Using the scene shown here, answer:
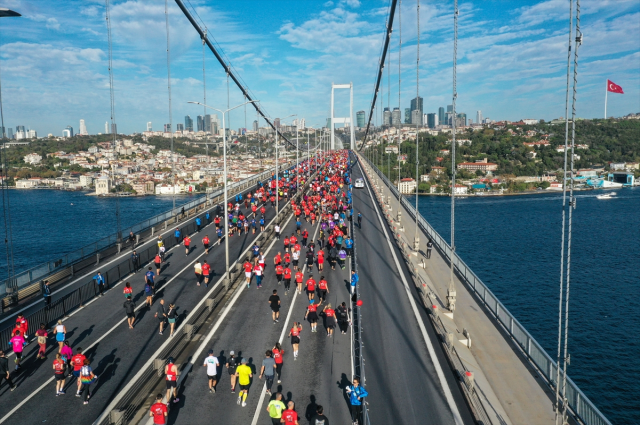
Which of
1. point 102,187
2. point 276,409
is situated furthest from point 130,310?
point 102,187

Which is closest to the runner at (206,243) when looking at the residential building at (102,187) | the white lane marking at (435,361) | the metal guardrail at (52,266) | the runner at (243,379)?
the metal guardrail at (52,266)

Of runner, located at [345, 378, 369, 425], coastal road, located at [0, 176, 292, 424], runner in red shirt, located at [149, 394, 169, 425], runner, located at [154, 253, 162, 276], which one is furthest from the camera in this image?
runner, located at [154, 253, 162, 276]

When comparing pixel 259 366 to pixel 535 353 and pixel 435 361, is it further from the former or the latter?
pixel 535 353

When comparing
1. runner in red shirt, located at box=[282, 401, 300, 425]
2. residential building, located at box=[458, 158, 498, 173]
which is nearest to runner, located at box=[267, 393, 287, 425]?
runner in red shirt, located at box=[282, 401, 300, 425]

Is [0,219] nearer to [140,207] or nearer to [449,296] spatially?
[140,207]

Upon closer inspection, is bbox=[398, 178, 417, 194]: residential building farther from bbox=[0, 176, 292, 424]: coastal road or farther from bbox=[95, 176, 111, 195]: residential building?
bbox=[0, 176, 292, 424]: coastal road
